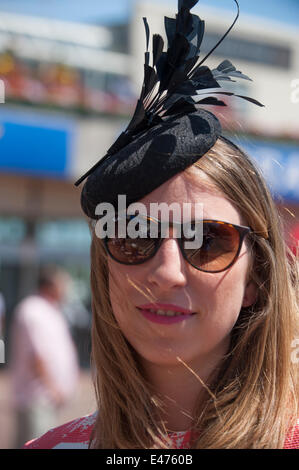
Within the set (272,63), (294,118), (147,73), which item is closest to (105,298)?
(147,73)

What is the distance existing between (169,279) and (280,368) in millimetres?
318

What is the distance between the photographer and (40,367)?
4.50m

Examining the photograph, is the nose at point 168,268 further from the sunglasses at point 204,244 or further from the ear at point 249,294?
the ear at point 249,294

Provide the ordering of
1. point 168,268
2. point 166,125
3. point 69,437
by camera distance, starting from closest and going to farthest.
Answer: point 168,268, point 166,125, point 69,437

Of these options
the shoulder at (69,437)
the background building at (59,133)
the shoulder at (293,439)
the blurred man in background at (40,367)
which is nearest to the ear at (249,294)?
the shoulder at (293,439)

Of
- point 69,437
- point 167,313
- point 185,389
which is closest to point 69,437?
point 69,437

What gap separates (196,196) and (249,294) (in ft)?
0.83

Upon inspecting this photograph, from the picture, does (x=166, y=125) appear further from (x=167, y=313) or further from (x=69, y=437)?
(x=69, y=437)

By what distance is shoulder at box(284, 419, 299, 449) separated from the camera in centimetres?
125

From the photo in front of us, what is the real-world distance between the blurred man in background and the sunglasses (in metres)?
3.33

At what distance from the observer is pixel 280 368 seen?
1.33m

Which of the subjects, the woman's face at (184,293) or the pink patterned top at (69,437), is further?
the pink patterned top at (69,437)

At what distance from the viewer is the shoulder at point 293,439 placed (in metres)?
1.25

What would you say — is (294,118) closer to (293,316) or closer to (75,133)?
(75,133)
